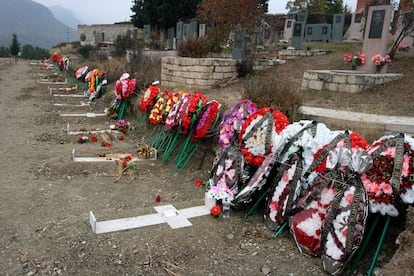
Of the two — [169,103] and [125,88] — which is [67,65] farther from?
[169,103]

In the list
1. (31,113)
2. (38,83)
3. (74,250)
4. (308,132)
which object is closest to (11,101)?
(31,113)

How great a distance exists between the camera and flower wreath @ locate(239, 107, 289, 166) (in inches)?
132

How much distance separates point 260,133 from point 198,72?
5.74 meters

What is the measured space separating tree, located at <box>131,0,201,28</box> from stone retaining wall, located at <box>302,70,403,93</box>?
1957 centimetres

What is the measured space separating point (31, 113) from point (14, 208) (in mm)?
5541

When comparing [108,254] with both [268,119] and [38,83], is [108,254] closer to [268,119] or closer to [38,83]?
[268,119]

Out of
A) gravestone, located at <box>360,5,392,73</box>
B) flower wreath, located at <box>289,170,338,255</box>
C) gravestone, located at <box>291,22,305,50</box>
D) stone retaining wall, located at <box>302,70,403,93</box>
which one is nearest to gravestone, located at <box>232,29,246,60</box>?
stone retaining wall, located at <box>302,70,403,93</box>

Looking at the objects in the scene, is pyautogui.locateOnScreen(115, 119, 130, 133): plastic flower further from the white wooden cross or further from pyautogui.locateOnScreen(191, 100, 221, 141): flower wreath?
the white wooden cross

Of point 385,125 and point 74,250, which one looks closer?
point 74,250

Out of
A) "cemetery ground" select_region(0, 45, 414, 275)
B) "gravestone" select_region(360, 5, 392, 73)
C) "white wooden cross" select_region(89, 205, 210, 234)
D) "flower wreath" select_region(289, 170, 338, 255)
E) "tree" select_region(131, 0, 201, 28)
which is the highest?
"tree" select_region(131, 0, 201, 28)

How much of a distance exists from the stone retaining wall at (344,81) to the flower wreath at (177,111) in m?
3.84

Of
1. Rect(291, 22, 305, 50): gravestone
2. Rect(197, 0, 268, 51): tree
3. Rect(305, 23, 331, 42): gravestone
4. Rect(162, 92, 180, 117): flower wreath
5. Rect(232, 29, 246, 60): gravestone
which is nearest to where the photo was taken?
Rect(162, 92, 180, 117): flower wreath

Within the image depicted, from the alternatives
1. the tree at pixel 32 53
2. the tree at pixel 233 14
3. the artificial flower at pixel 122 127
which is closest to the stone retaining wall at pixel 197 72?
the tree at pixel 233 14

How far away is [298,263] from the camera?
2611 millimetres
